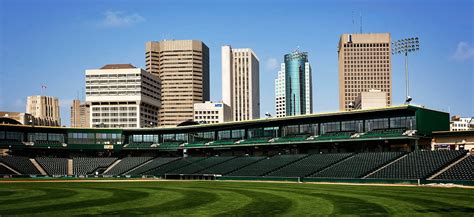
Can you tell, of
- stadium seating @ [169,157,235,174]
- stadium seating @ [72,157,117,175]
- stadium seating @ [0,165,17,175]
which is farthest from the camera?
stadium seating @ [72,157,117,175]

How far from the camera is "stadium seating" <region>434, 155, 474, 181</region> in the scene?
196ft

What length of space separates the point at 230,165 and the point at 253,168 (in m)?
7.27

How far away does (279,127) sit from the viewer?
97.9m

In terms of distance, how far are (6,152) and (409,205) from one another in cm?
9479

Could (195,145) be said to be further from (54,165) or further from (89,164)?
(54,165)

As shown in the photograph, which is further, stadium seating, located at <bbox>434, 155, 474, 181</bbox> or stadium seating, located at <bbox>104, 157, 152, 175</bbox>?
stadium seating, located at <bbox>104, 157, 152, 175</bbox>

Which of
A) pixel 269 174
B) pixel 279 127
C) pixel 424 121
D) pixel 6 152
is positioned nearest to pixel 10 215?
pixel 269 174

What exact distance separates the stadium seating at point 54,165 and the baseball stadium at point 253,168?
236 mm

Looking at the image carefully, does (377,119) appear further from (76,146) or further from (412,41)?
(76,146)

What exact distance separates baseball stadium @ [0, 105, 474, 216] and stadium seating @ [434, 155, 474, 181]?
0.14 m

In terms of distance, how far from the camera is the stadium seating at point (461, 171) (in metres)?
59.6

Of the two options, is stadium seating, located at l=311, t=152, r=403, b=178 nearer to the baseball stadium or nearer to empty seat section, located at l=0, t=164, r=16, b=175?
the baseball stadium

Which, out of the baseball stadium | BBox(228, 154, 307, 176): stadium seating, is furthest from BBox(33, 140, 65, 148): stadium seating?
BBox(228, 154, 307, 176): stadium seating

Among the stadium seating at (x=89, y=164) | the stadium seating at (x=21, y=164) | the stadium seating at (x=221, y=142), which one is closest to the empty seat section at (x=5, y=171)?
the stadium seating at (x=21, y=164)
